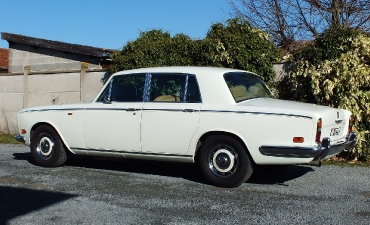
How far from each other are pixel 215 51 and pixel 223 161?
378cm

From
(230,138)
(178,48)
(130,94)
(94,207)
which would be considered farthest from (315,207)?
(178,48)

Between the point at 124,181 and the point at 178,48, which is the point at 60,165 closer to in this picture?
the point at 124,181

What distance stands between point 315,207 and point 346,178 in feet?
6.29

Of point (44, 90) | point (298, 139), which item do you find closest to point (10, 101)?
point (44, 90)

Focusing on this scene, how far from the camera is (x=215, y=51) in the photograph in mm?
9852

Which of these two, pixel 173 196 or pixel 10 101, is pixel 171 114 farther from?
pixel 10 101

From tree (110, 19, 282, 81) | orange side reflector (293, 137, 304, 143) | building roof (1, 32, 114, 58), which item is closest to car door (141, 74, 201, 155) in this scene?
orange side reflector (293, 137, 304, 143)

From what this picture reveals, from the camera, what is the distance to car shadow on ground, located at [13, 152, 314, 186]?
7.23 m

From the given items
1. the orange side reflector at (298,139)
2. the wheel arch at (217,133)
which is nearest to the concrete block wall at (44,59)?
the wheel arch at (217,133)

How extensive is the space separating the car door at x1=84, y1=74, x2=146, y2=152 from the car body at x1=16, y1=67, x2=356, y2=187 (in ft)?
0.05

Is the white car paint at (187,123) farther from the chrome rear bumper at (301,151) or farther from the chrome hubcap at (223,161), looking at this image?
the chrome hubcap at (223,161)

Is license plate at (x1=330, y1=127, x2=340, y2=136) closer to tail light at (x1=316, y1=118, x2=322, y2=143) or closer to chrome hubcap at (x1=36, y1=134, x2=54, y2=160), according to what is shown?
tail light at (x1=316, y1=118, x2=322, y2=143)

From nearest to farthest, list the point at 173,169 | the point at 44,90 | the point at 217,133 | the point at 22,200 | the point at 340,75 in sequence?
the point at 22,200 → the point at 217,133 → the point at 173,169 → the point at 340,75 → the point at 44,90

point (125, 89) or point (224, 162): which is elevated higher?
point (125, 89)
